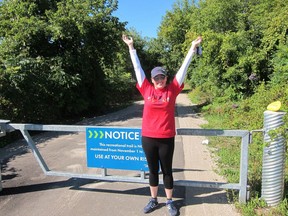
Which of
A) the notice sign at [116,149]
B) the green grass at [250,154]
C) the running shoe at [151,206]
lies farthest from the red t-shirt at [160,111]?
the green grass at [250,154]

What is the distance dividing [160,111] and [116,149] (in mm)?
1127

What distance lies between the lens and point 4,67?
9.61m

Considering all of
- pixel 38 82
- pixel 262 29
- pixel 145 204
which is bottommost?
pixel 145 204

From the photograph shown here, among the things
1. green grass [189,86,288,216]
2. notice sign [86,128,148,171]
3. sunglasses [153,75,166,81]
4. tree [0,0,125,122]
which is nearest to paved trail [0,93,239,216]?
green grass [189,86,288,216]

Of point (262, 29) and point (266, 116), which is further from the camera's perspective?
point (262, 29)

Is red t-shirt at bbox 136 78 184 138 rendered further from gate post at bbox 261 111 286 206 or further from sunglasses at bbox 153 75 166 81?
gate post at bbox 261 111 286 206

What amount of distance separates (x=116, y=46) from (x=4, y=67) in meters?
6.74

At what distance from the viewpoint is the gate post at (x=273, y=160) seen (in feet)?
12.6

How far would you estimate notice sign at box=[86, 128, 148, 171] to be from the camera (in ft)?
14.5

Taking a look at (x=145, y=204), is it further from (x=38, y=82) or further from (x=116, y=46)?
(x=116, y=46)

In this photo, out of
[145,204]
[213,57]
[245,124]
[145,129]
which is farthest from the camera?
[213,57]

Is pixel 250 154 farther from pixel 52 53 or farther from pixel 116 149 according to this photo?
pixel 52 53

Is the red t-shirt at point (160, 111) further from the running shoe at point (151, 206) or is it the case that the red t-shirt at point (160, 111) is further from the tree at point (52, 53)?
the tree at point (52, 53)

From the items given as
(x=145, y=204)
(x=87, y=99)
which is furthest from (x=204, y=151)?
(x=87, y=99)
